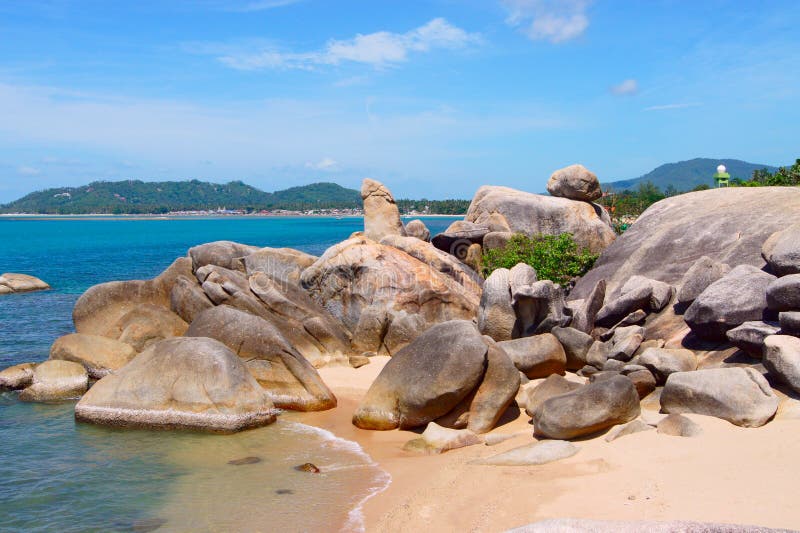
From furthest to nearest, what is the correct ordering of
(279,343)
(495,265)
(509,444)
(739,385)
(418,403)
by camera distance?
(495,265) → (279,343) → (418,403) → (509,444) → (739,385)

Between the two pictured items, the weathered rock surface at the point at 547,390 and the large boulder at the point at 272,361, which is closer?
the weathered rock surface at the point at 547,390

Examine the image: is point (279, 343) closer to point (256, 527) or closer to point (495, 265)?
point (256, 527)

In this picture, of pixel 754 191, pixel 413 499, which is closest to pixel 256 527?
pixel 413 499

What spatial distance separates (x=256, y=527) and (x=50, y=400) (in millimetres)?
8858

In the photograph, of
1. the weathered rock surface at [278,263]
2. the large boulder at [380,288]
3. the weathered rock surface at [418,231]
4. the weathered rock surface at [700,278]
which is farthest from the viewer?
the weathered rock surface at [418,231]

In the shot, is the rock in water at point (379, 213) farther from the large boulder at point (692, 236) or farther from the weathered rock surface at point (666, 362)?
the weathered rock surface at point (666, 362)

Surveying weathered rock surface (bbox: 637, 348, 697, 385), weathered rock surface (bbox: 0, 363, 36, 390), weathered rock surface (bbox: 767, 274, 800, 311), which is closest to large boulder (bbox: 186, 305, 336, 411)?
weathered rock surface (bbox: 0, 363, 36, 390)

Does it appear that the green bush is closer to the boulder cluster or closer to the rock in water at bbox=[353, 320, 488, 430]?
the boulder cluster

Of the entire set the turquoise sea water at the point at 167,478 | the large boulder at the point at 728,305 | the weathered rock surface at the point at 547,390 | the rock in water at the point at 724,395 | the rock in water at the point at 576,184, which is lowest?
the turquoise sea water at the point at 167,478

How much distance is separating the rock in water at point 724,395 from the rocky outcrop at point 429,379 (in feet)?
9.12

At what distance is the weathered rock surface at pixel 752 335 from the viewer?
11.7m

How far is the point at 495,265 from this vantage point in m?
22.8

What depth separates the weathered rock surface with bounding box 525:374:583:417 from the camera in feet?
41.1

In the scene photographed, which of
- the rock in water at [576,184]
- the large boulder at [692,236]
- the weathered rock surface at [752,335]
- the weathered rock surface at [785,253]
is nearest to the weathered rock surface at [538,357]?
the large boulder at [692,236]
